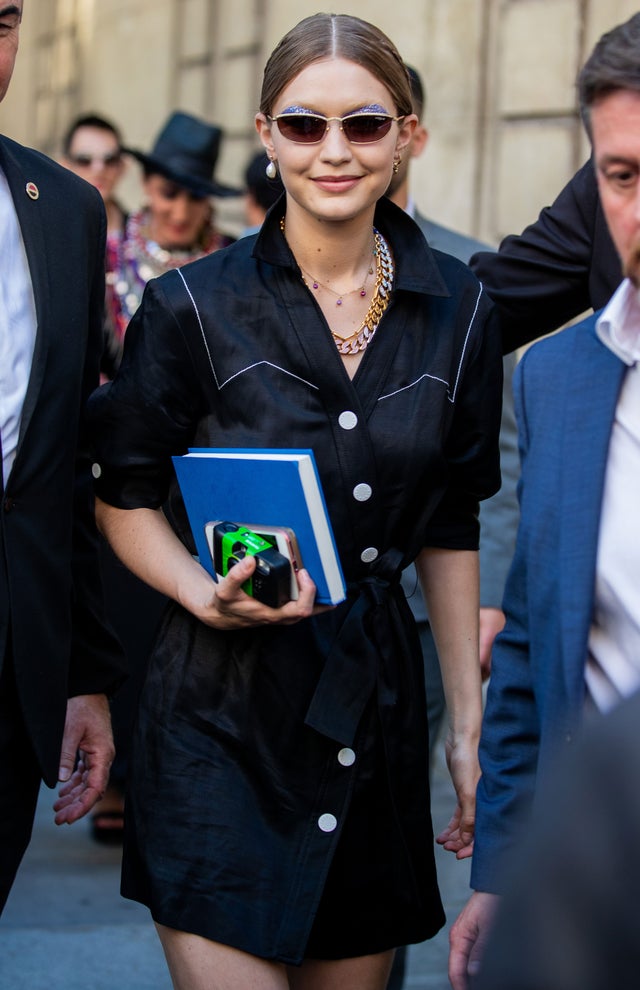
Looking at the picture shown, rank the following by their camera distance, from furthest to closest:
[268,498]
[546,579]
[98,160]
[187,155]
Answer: [98,160]
[187,155]
[268,498]
[546,579]

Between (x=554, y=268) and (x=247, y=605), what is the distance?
1.21 metres

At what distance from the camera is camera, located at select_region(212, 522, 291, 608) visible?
269 centimetres

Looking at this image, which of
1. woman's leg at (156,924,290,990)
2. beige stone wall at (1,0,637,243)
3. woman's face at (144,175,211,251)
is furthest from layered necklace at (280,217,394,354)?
woman's face at (144,175,211,251)

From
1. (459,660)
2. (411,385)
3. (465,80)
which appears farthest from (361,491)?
(465,80)

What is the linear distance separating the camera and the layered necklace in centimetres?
43

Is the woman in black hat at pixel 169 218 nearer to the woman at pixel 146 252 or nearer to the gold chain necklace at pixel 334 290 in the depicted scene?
the woman at pixel 146 252

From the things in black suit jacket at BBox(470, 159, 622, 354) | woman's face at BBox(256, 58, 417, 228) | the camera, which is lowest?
the camera

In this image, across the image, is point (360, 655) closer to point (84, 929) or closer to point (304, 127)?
point (304, 127)

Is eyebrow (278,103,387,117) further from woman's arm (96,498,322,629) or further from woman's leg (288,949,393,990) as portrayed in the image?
woman's leg (288,949,393,990)

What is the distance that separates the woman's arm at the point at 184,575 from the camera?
8.89 ft

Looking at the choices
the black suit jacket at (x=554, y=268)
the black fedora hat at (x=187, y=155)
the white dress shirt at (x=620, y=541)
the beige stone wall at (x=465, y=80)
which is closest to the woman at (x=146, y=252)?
the black fedora hat at (x=187, y=155)

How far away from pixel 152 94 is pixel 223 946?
942 cm

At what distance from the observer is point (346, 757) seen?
2961mm

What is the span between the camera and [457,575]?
3188mm
